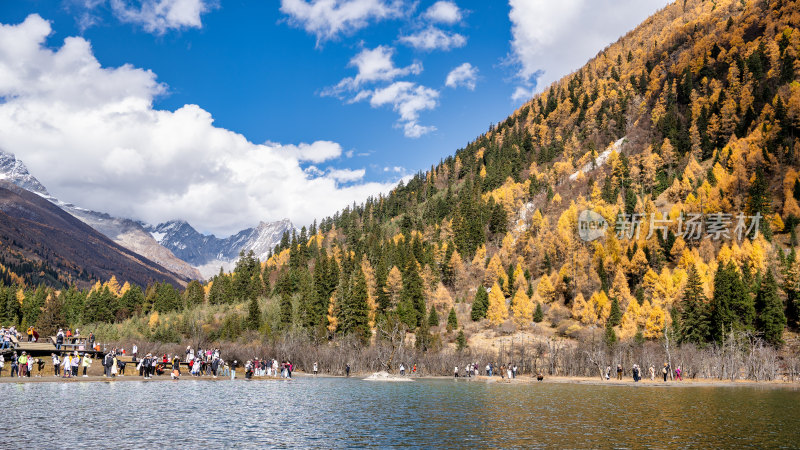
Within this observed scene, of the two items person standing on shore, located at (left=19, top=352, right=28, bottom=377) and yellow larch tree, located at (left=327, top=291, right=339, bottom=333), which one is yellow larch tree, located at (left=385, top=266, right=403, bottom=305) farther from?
person standing on shore, located at (left=19, top=352, right=28, bottom=377)

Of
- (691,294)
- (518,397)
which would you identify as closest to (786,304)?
(691,294)

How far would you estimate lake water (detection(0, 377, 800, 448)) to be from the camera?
93.0 ft

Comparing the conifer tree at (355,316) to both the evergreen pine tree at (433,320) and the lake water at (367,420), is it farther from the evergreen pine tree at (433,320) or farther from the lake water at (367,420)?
the lake water at (367,420)

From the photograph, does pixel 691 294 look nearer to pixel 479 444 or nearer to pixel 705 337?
pixel 705 337

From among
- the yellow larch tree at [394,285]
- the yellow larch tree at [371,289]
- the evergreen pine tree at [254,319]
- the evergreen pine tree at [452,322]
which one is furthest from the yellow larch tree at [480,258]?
the evergreen pine tree at [254,319]

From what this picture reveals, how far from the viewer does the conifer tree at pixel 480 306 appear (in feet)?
509

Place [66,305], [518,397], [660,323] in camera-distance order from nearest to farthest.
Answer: [518,397], [660,323], [66,305]

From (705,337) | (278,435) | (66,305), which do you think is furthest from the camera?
(66,305)

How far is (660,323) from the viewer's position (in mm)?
119812

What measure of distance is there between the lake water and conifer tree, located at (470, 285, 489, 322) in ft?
329

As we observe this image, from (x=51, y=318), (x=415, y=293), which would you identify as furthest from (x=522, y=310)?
(x=51, y=318)

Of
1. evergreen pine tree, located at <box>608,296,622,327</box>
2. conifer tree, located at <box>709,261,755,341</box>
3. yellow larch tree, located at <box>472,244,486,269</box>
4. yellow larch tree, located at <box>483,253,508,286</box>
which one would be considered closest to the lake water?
conifer tree, located at <box>709,261,755,341</box>

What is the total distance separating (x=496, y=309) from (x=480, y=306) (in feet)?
20.8

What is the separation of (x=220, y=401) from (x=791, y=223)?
152361 millimetres
